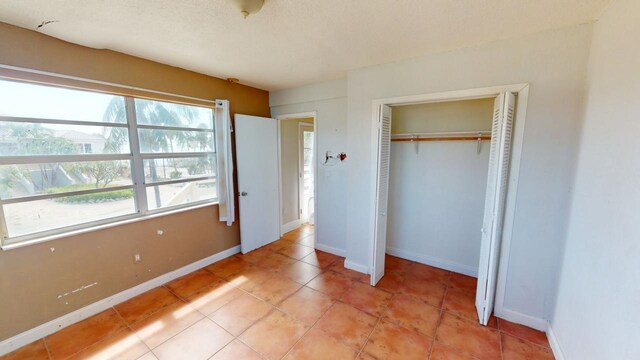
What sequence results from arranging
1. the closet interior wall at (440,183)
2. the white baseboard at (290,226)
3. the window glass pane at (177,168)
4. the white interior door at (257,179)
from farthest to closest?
the white baseboard at (290,226) < the white interior door at (257,179) < the closet interior wall at (440,183) < the window glass pane at (177,168)

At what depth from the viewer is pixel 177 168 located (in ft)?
9.39

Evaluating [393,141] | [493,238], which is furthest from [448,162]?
[493,238]

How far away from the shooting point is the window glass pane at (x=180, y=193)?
106 inches

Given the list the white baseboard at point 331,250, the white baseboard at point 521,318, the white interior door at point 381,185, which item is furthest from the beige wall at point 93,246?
the white baseboard at point 521,318

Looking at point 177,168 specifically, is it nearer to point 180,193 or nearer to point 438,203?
point 180,193

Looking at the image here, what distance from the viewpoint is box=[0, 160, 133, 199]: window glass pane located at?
1.84 m

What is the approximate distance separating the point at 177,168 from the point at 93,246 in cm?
106

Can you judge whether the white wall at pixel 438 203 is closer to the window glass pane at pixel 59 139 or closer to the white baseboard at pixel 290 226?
the white baseboard at pixel 290 226

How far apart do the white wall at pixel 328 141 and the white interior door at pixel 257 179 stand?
50 centimetres

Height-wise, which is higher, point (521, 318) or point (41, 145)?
point (41, 145)

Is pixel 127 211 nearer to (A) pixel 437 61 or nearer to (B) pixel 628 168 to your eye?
(A) pixel 437 61

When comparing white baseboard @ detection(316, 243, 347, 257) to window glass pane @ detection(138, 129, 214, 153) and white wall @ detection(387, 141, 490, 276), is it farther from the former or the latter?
window glass pane @ detection(138, 129, 214, 153)

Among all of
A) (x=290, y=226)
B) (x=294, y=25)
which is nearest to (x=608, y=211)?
(x=294, y=25)

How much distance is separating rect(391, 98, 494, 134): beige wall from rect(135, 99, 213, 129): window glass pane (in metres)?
2.45
